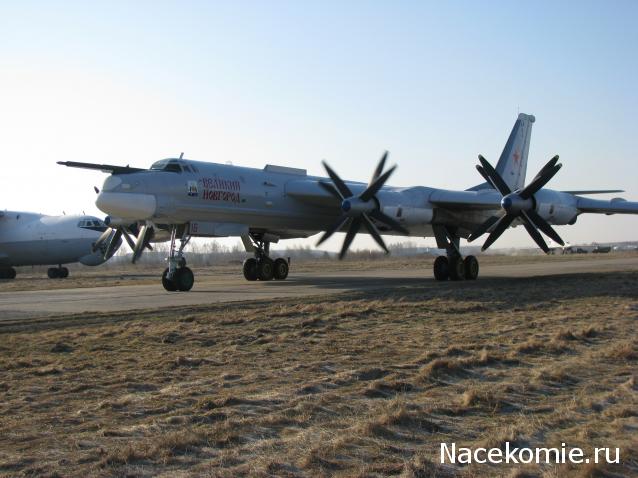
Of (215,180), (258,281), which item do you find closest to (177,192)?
(215,180)

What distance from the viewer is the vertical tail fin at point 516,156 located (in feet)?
98.2

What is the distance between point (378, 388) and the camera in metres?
7.29

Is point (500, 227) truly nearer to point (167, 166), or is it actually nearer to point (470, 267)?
point (470, 267)

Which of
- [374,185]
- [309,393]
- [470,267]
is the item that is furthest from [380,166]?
[309,393]

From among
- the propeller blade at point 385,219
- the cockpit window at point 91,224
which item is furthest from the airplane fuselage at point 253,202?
the cockpit window at point 91,224

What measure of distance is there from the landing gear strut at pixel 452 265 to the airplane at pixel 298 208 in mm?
37

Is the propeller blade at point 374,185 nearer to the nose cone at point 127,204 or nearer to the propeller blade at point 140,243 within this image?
the nose cone at point 127,204

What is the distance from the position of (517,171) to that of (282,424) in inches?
1040

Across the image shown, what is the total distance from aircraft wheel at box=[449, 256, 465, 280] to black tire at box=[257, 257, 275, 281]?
6.87 metres

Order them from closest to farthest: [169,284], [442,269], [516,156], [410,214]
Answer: [169,284] < [410,214] < [442,269] < [516,156]

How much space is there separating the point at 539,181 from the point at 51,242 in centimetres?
3024

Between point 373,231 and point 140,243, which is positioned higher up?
point 373,231

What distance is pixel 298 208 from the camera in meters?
25.4

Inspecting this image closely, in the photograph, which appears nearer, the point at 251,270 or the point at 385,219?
the point at 385,219
